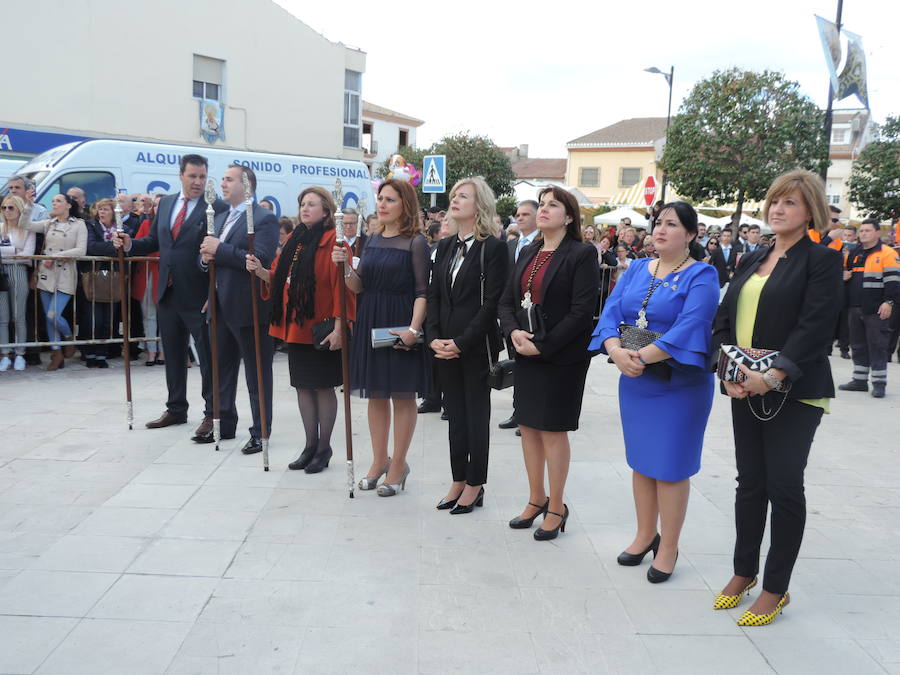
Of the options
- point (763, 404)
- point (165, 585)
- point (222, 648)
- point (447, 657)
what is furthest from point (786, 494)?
point (165, 585)

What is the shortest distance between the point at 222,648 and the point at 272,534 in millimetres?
1178

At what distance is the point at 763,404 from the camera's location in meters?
3.34

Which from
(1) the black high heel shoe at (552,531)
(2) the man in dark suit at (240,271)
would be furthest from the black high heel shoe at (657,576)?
(2) the man in dark suit at (240,271)

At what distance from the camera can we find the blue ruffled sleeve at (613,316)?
389 cm

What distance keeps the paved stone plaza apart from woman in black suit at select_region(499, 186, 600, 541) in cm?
63

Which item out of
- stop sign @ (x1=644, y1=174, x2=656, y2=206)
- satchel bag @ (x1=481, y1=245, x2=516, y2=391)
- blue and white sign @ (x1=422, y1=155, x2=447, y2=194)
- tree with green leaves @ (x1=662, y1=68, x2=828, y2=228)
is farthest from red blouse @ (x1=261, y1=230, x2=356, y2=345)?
tree with green leaves @ (x1=662, y1=68, x2=828, y2=228)

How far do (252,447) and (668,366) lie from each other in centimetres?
333

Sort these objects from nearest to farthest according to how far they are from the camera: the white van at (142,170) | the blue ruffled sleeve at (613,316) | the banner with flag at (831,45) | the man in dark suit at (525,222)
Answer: the blue ruffled sleeve at (613,316)
the man in dark suit at (525,222)
the white van at (142,170)
the banner with flag at (831,45)

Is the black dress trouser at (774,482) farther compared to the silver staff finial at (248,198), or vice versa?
the silver staff finial at (248,198)

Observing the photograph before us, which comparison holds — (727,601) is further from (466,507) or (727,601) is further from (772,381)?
(466,507)

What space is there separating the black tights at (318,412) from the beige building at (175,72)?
1783cm

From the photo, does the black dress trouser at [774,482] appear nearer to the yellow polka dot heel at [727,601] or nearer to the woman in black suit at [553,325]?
the yellow polka dot heel at [727,601]

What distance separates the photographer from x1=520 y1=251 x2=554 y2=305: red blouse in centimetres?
417

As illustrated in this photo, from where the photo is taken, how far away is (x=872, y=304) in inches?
365
